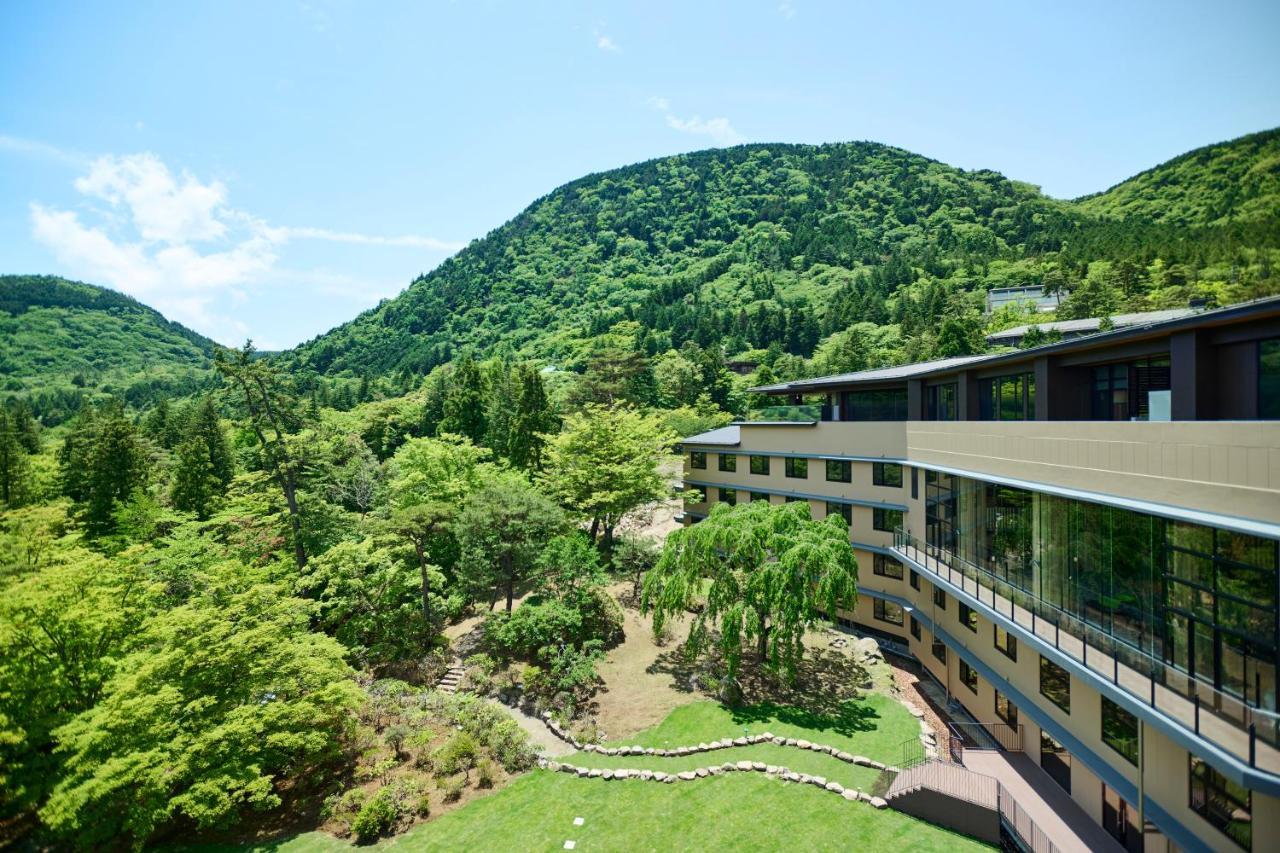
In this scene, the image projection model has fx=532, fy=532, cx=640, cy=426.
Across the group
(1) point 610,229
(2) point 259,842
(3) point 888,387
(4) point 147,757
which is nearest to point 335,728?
(2) point 259,842

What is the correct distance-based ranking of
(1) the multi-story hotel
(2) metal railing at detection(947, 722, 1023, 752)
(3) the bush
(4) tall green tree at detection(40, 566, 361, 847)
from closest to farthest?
1. (1) the multi-story hotel
2. (4) tall green tree at detection(40, 566, 361, 847)
3. (3) the bush
4. (2) metal railing at detection(947, 722, 1023, 752)

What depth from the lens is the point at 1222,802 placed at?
8.54 m

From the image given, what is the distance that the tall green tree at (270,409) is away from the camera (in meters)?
26.6

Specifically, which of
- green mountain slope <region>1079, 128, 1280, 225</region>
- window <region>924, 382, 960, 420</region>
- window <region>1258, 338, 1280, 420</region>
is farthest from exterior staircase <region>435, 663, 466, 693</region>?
green mountain slope <region>1079, 128, 1280, 225</region>

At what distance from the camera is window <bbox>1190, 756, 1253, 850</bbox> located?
8172 mm

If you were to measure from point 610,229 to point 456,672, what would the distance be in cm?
16386

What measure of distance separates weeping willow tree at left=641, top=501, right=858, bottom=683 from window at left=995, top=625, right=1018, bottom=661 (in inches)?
151

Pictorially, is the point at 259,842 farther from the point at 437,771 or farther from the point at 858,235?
the point at 858,235

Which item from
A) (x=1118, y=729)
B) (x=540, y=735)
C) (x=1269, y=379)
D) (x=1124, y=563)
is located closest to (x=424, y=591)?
(x=540, y=735)

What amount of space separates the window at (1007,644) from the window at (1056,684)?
1096 mm

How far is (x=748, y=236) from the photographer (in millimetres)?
153750

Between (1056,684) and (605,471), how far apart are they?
20.1 m

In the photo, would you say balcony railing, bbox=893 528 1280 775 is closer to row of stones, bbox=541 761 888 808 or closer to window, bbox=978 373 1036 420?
window, bbox=978 373 1036 420

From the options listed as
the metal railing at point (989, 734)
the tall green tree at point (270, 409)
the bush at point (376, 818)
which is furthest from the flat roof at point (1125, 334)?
the tall green tree at point (270, 409)
